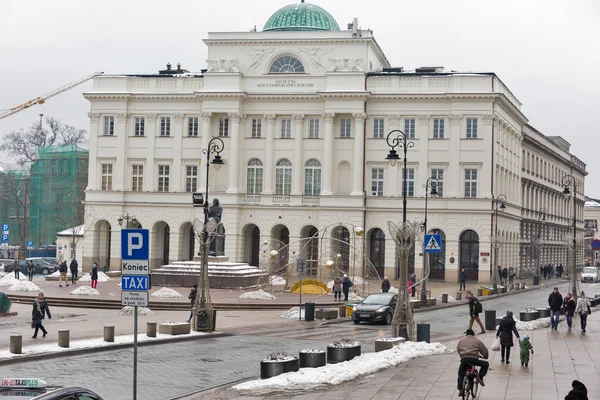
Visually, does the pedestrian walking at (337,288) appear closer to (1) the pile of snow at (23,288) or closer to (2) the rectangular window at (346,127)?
Answer: (1) the pile of snow at (23,288)

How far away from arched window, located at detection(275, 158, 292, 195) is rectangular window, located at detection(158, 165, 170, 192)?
33.1ft

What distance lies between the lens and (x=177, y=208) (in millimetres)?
84625

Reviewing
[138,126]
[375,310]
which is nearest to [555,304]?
[375,310]

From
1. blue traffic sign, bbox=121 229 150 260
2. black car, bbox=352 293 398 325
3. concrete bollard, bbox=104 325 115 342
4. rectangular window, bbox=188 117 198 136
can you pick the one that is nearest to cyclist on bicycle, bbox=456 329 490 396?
blue traffic sign, bbox=121 229 150 260

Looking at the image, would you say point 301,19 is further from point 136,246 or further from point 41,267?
point 136,246

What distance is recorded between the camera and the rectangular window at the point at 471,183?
262 feet

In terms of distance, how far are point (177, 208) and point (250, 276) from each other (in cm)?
2627

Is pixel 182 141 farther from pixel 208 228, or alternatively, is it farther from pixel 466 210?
pixel 208 228

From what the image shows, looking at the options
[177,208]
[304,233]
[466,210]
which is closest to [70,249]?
[177,208]

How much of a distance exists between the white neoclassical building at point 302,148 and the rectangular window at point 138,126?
0.11m

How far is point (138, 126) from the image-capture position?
8619 cm

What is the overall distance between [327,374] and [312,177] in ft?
201

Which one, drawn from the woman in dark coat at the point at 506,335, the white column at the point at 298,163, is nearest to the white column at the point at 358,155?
the white column at the point at 298,163

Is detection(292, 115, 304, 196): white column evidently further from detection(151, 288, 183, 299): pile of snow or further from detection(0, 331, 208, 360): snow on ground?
detection(0, 331, 208, 360): snow on ground
